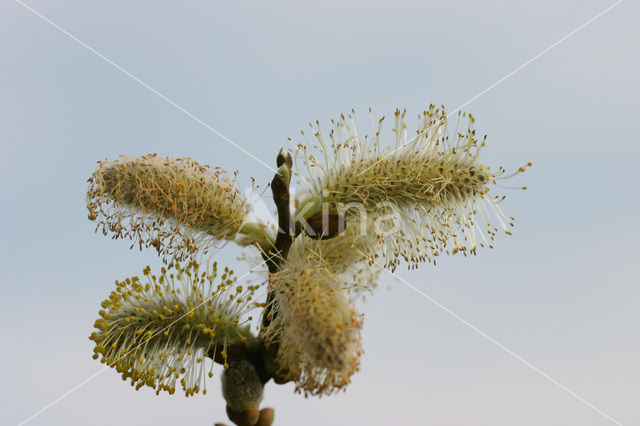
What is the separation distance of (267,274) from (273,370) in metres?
0.46

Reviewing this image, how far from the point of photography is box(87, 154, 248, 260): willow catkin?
3309 mm

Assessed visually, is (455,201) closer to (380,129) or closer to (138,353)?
(380,129)

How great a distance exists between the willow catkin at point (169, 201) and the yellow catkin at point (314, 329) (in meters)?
0.50

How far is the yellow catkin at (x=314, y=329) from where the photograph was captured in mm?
2678

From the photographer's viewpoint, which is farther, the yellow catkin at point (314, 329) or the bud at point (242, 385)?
the bud at point (242, 385)

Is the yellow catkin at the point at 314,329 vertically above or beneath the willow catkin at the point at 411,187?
beneath

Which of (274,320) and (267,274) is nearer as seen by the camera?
(274,320)

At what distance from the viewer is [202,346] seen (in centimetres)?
329

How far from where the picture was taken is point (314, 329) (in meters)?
2.71

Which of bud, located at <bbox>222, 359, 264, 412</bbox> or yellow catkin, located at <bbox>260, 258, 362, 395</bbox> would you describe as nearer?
yellow catkin, located at <bbox>260, 258, 362, 395</bbox>

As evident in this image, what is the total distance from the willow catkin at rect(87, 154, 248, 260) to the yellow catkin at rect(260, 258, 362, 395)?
497 mm

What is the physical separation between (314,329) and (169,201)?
104cm

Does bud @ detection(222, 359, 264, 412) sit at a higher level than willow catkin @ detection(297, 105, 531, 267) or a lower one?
lower

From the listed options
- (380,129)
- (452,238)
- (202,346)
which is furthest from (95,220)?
(452,238)
